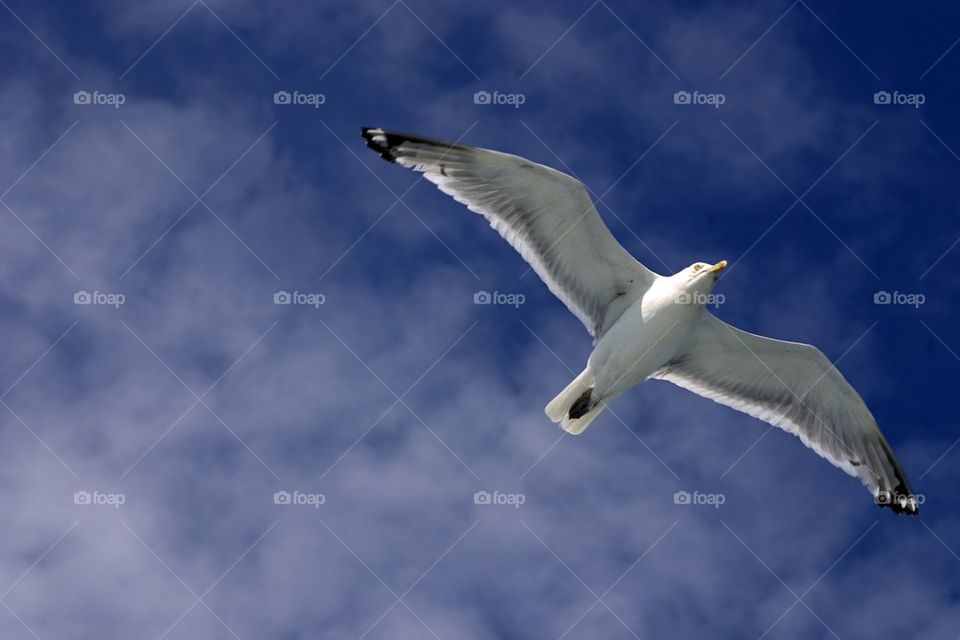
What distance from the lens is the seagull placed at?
1310 centimetres

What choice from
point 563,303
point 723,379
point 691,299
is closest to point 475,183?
point 563,303

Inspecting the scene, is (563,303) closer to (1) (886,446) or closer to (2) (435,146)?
(2) (435,146)

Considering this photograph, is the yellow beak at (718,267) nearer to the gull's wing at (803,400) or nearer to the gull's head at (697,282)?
the gull's head at (697,282)

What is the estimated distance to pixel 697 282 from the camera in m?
13.2

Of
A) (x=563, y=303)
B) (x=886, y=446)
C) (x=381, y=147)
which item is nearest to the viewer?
(x=381, y=147)

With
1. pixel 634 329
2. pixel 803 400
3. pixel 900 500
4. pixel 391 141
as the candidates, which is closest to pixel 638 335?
pixel 634 329

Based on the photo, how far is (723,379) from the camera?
1462 centimetres

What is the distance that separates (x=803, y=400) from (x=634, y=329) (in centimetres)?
252

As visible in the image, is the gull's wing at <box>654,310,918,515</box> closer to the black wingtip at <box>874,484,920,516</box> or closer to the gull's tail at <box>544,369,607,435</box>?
the black wingtip at <box>874,484,920,516</box>

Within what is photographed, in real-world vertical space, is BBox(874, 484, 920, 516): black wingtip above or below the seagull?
below

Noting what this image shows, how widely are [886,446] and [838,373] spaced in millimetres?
1156

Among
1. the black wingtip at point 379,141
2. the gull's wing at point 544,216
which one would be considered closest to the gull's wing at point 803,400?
the gull's wing at point 544,216

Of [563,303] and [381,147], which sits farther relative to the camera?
[563,303]

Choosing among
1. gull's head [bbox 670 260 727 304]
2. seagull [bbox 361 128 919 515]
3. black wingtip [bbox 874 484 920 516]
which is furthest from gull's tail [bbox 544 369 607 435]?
black wingtip [bbox 874 484 920 516]
